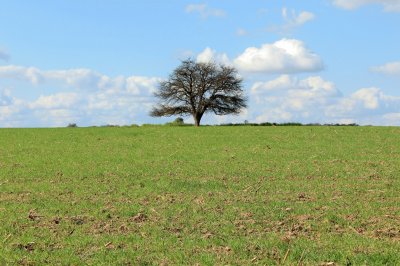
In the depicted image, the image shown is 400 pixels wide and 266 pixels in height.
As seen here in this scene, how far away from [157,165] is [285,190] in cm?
866

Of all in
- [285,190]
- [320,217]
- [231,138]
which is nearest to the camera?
[320,217]

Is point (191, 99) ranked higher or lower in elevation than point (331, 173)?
higher

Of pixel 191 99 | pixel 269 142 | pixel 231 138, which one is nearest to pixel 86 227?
pixel 269 142

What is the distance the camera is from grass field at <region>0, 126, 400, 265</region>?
377 inches

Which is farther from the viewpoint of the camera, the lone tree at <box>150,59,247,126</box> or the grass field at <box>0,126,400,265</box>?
the lone tree at <box>150,59,247,126</box>

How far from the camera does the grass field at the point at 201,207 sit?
377 inches

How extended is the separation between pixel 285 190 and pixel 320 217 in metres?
4.33

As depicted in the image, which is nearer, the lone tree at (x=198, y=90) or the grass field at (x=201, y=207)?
the grass field at (x=201, y=207)

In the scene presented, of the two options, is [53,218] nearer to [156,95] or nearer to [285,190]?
[285,190]

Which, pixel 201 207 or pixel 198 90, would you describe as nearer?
pixel 201 207

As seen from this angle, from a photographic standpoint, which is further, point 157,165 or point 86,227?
point 157,165

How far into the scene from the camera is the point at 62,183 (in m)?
18.9

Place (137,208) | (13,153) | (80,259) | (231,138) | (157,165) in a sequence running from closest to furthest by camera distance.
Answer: (80,259), (137,208), (157,165), (13,153), (231,138)

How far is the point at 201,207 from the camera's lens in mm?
13836
